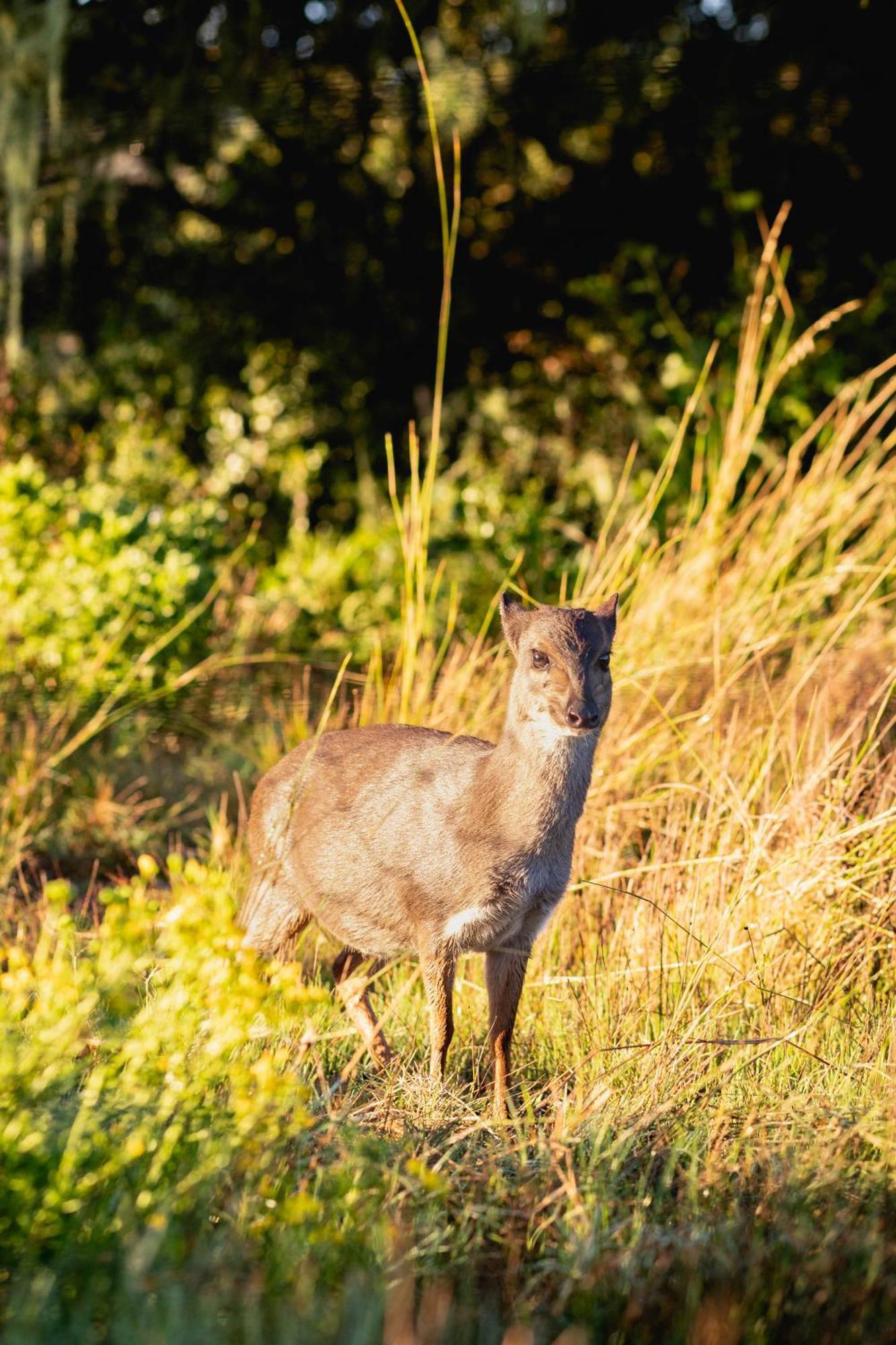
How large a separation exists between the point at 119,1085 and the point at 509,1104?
3.17ft

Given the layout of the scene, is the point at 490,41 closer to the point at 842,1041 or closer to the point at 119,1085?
the point at 842,1041

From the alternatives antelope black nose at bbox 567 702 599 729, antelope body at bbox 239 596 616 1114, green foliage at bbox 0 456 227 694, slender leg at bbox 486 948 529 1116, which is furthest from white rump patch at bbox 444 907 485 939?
green foliage at bbox 0 456 227 694

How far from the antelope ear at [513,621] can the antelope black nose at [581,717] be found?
310 mm

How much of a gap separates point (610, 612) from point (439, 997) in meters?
0.98

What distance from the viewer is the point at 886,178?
27.3ft

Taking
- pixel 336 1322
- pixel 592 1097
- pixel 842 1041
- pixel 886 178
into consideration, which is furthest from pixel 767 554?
pixel 886 178

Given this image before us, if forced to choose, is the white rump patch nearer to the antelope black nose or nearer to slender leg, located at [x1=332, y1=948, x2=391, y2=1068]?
slender leg, located at [x1=332, y1=948, x2=391, y2=1068]

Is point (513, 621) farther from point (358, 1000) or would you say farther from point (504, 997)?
point (358, 1000)

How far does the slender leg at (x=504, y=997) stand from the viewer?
3.41 m

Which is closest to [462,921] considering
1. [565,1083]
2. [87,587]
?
[565,1083]

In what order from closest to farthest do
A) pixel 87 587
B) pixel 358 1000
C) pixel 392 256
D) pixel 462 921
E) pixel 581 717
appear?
pixel 581 717 < pixel 462 921 < pixel 358 1000 < pixel 87 587 < pixel 392 256

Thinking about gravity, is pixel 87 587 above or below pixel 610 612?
below

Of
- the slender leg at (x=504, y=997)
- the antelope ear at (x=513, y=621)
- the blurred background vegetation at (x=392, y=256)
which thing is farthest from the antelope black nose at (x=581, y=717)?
the blurred background vegetation at (x=392, y=256)

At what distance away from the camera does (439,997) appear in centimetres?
337
